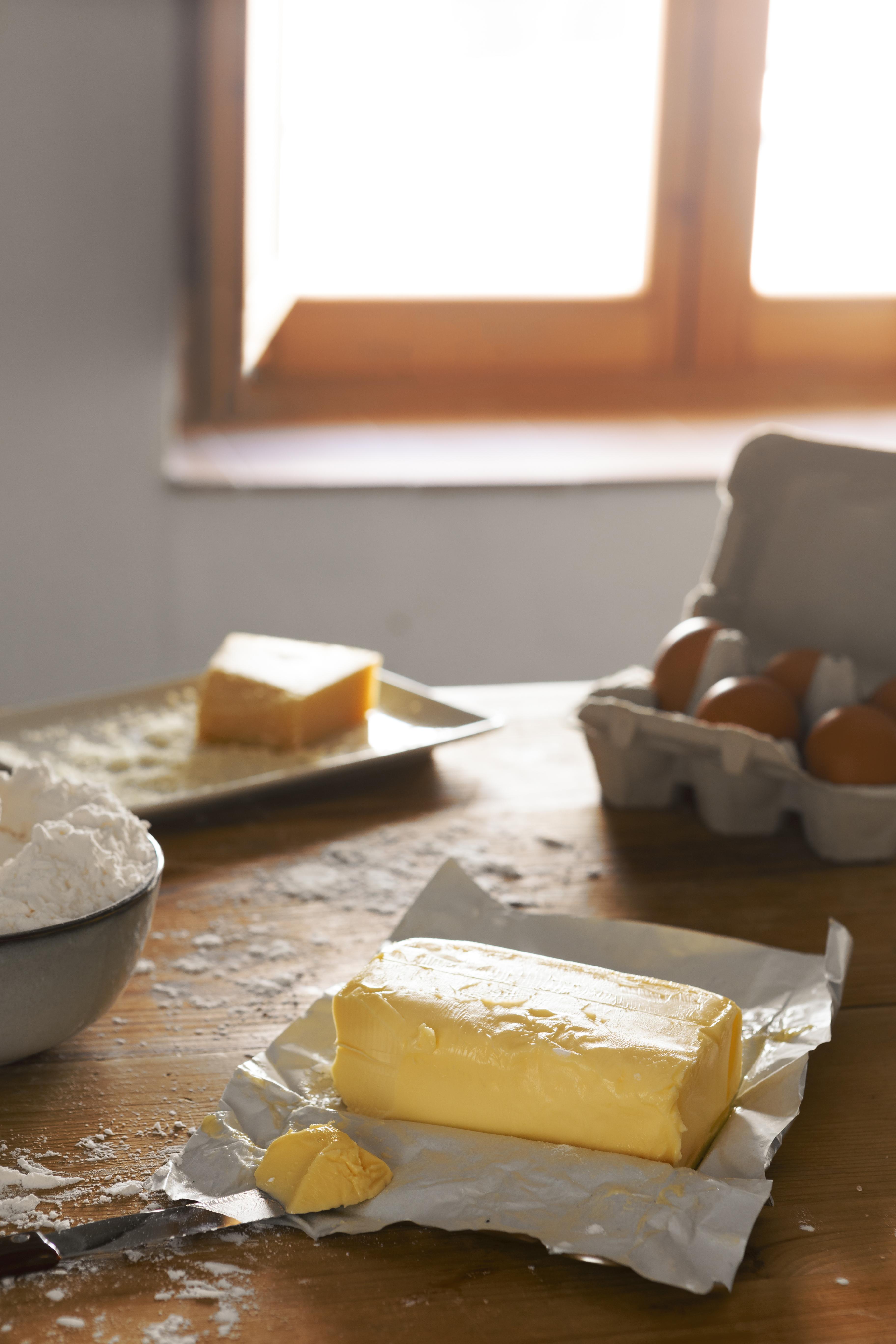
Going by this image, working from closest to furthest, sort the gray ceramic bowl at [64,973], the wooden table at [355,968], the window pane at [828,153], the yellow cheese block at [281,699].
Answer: the wooden table at [355,968] < the gray ceramic bowl at [64,973] < the yellow cheese block at [281,699] < the window pane at [828,153]

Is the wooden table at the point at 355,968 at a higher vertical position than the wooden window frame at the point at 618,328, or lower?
lower

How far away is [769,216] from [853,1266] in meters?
2.57

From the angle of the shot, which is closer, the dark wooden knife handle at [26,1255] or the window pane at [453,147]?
the dark wooden knife handle at [26,1255]

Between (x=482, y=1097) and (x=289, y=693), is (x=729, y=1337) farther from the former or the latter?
(x=289, y=693)

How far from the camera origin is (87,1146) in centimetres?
66

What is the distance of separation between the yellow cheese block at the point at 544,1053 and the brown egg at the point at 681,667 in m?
0.53

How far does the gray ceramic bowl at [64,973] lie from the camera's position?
67 centimetres

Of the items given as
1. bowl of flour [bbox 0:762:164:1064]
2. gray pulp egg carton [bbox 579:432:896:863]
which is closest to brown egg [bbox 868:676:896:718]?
gray pulp egg carton [bbox 579:432:896:863]

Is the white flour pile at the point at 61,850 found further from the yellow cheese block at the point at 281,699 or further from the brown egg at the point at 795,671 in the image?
the brown egg at the point at 795,671

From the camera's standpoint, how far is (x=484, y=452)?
259 centimetres

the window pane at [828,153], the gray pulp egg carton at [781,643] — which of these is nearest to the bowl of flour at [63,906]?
the gray pulp egg carton at [781,643]

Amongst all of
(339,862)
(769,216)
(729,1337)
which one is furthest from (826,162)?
(729,1337)

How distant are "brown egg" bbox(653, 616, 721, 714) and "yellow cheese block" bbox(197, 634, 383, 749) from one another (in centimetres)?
30

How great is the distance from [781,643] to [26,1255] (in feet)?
3.03
